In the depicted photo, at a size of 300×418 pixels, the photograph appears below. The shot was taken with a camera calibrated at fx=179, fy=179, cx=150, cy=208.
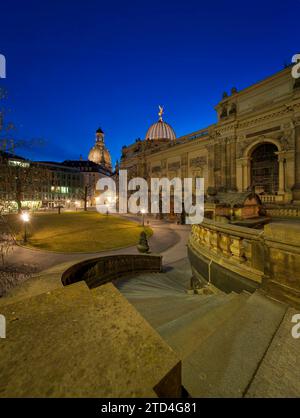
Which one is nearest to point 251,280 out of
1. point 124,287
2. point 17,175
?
point 124,287

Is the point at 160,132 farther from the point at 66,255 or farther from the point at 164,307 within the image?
the point at 164,307

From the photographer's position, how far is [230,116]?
20812 mm

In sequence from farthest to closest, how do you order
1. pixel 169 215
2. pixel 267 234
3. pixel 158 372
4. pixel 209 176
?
pixel 169 215
pixel 209 176
pixel 267 234
pixel 158 372

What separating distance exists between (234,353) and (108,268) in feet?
17.5

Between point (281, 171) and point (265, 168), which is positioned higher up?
point (265, 168)

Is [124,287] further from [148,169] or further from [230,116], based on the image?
[148,169]

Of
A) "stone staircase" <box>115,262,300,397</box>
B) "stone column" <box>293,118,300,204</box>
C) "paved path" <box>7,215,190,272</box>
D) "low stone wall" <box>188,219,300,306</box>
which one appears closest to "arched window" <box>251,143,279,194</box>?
"stone column" <box>293,118,300,204</box>

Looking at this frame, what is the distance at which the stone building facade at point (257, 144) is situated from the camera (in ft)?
54.1

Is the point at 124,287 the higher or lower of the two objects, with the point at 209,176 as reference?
lower

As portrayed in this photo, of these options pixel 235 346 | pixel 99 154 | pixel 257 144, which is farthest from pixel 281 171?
pixel 99 154

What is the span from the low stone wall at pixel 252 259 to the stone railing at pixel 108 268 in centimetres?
340

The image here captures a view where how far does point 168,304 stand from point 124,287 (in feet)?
8.88

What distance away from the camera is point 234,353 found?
187 cm

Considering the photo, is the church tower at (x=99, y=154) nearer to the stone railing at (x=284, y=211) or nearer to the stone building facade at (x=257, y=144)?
the stone building facade at (x=257, y=144)
